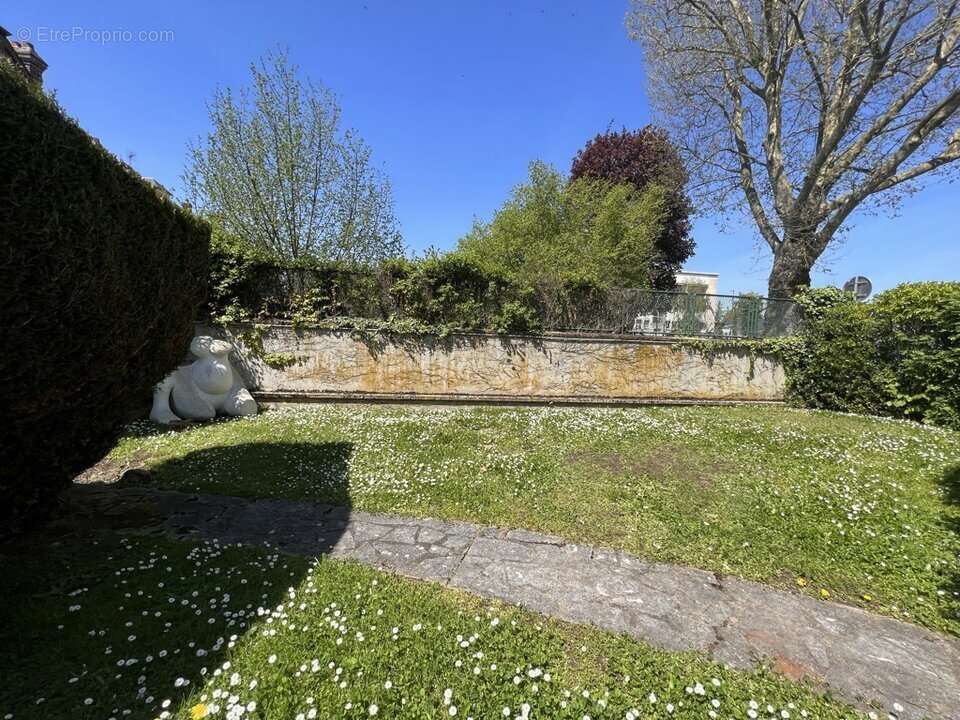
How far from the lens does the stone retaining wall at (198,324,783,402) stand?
8.52 m

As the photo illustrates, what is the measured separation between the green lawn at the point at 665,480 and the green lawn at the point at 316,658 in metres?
1.27

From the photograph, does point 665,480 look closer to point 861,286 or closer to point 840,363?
point 840,363

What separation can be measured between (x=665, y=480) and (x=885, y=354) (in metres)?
7.32

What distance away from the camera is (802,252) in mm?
11180

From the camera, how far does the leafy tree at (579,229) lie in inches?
604

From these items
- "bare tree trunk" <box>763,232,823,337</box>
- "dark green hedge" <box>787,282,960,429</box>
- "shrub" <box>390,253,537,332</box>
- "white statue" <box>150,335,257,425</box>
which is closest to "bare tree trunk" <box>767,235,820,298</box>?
"bare tree trunk" <box>763,232,823,337</box>

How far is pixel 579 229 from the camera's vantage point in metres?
16.7

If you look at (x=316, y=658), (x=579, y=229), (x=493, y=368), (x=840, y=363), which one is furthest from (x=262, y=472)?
(x=579, y=229)

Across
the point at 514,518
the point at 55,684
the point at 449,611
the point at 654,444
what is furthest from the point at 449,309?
the point at 55,684

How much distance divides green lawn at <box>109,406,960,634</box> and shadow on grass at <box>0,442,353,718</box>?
0.61 m

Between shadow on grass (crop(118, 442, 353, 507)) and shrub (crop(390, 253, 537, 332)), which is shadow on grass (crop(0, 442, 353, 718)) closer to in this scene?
shadow on grass (crop(118, 442, 353, 507))

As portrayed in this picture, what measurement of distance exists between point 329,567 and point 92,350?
2.33m

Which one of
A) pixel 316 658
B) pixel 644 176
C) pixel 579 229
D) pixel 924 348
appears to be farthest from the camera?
pixel 644 176

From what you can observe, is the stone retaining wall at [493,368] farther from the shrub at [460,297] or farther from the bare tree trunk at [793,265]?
the bare tree trunk at [793,265]
